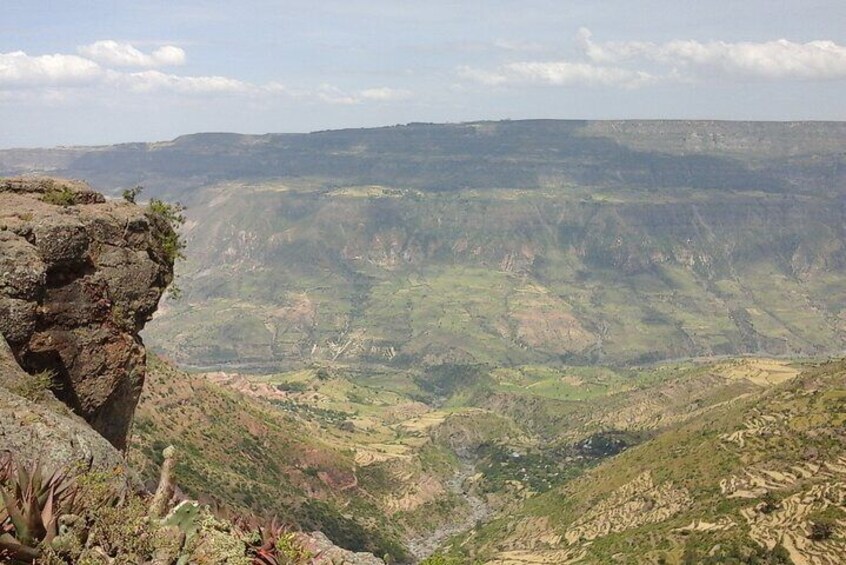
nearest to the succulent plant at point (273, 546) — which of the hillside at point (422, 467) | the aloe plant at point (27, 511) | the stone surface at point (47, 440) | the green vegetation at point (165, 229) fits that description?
the stone surface at point (47, 440)

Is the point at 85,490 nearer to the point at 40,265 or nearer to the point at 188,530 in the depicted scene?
the point at 188,530

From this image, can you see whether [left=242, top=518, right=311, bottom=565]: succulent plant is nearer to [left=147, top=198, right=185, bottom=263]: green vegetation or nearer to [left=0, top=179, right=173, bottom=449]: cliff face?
[left=0, top=179, right=173, bottom=449]: cliff face

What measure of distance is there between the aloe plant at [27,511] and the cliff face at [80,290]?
1245cm

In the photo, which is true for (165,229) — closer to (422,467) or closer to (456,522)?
(456,522)

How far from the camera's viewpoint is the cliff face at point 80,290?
23.5 m

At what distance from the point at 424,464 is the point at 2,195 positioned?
15290 centimetres

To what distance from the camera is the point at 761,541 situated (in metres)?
68.9

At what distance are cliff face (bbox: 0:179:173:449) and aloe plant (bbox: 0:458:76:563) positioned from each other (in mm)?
12453

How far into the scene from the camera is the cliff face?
23.5m

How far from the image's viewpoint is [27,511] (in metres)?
11.3

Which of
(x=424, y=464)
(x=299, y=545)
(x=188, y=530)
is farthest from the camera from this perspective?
(x=424, y=464)

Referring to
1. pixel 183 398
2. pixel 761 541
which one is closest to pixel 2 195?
pixel 761 541

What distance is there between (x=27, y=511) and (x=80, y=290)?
16.8 m

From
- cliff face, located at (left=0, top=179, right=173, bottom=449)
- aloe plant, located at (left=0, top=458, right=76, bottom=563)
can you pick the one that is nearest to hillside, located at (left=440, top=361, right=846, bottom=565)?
cliff face, located at (left=0, top=179, right=173, bottom=449)
